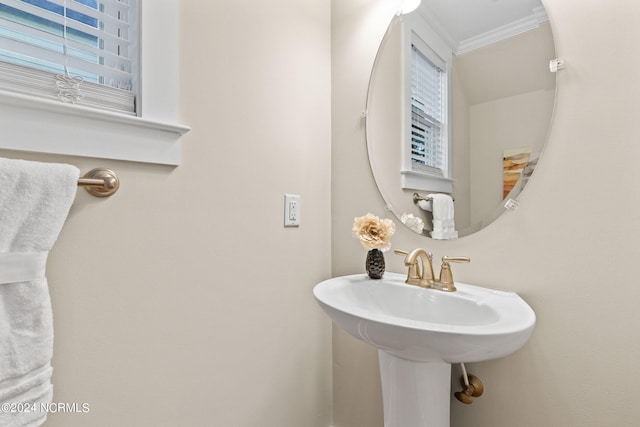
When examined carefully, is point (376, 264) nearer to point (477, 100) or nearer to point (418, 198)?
point (418, 198)

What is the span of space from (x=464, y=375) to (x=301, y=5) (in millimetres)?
1422

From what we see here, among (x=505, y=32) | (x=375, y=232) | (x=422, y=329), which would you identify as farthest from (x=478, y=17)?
(x=422, y=329)

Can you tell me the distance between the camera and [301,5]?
1.21m

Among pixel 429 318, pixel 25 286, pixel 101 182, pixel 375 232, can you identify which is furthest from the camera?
pixel 375 232

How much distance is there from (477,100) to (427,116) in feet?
0.53

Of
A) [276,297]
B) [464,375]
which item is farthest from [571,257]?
[276,297]

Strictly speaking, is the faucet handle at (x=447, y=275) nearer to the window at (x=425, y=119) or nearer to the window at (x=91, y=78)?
the window at (x=425, y=119)

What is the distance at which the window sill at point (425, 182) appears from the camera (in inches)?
40.6

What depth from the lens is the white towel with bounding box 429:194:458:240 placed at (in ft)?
3.31

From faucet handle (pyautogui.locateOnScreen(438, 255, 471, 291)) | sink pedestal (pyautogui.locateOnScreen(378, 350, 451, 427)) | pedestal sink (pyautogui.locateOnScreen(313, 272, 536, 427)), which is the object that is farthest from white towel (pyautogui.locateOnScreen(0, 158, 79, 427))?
faucet handle (pyautogui.locateOnScreen(438, 255, 471, 291))

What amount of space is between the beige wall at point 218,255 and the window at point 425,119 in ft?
1.17

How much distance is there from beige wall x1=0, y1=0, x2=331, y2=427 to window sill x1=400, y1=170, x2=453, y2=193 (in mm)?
352

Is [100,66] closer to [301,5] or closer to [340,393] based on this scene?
[301,5]

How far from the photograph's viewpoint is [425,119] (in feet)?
3.52
